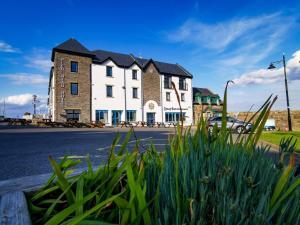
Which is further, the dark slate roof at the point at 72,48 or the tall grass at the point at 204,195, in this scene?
the dark slate roof at the point at 72,48

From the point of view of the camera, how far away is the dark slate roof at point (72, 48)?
99.2ft

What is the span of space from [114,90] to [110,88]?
648 millimetres

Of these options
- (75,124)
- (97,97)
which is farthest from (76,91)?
(75,124)

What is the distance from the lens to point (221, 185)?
2.88ft

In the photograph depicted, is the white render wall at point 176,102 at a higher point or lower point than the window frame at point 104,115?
higher

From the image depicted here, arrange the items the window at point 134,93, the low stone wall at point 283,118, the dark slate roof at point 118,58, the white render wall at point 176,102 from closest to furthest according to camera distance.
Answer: the dark slate roof at point 118,58 → the low stone wall at point 283,118 → the window at point 134,93 → the white render wall at point 176,102

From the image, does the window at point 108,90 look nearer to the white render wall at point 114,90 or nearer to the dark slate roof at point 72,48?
the white render wall at point 114,90

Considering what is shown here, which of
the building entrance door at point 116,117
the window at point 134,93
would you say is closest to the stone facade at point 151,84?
the window at point 134,93

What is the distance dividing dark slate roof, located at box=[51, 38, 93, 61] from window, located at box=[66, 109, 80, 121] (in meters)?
7.82

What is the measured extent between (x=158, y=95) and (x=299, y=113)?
2071 centimetres

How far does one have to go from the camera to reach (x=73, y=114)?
30.5 m

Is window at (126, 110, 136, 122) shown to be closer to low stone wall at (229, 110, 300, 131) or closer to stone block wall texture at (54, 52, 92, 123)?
stone block wall texture at (54, 52, 92, 123)

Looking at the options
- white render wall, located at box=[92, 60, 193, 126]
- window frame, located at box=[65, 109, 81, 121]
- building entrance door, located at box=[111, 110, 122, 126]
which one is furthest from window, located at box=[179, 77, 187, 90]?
window frame, located at box=[65, 109, 81, 121]

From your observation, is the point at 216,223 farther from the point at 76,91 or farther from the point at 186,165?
the point at 76,91
